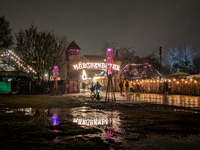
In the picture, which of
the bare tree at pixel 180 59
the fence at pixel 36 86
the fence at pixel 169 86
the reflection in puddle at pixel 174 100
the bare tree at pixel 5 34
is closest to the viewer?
the reflection in puddle at pixel 174 100

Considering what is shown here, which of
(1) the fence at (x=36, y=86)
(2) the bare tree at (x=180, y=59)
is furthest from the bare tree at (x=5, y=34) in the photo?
(2) the bare tree at (x=180, y=59)

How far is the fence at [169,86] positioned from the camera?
979 inches

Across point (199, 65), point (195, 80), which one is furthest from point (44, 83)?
point (199, 65)

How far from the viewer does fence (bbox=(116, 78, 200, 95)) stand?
24.9m

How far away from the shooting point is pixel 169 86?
1118 inches

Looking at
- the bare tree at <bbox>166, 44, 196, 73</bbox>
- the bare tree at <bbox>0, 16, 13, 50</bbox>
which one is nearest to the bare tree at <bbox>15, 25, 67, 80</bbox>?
the bare tree at <bbox>0, 16, 13, 50</bbox>

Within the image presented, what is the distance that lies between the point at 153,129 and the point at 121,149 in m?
2.45

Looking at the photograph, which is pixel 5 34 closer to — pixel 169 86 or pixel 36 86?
pixel 36 86

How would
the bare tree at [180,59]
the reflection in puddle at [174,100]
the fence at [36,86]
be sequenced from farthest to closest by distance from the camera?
the bare tree at [180,59], the fence at [36,86], the reflection in puddle at [174,100]

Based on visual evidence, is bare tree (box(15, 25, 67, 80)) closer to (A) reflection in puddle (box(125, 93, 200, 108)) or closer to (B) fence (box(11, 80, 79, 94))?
(B) fence (box(11, 80, 79, 94))

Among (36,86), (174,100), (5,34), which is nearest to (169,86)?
(174,100)

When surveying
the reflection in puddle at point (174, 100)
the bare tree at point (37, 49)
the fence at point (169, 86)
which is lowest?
the reflection in puddle at point (174, 100)

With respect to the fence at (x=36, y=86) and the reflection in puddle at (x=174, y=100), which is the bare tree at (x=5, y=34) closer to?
the fence at (x=36, y=86)

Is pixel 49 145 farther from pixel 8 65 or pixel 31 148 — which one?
pixel 8 65
